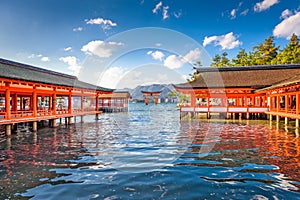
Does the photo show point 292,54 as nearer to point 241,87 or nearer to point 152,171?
point 241,87

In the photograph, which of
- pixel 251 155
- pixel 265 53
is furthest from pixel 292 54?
pixel 251 155

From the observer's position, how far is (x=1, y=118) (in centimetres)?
1656

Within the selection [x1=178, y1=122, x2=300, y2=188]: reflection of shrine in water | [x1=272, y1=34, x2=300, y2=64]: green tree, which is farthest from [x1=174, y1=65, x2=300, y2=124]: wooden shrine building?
[x1=272, y1=34, x2=300, y2=64]: green tree

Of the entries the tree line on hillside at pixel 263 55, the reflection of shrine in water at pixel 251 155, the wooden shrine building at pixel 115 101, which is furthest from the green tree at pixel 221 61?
the reflection of shrine in water at pixel 251 155

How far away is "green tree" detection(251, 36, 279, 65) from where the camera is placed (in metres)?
62.4

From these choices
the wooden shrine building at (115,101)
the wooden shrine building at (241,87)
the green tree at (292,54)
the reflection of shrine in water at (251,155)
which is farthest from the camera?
the wooden shrine building at (115,101)

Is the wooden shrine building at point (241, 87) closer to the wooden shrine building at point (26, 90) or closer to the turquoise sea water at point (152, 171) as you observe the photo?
the wooden shrine building at point (26, 90)

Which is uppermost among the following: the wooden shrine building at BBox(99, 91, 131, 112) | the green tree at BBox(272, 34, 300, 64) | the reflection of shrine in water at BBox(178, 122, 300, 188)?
the green tree at BBox(272, 34, 300, 64)

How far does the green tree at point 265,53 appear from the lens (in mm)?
62375

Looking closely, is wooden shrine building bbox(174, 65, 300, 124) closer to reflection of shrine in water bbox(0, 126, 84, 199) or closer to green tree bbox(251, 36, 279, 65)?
reflection of shrine in water bbox(0, 126, 84, 199)

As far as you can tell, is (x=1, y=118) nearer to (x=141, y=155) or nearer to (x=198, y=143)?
(x=141, y=155)

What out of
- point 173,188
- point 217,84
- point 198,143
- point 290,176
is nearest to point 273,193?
point 290,176

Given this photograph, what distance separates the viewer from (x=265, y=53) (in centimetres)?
6391

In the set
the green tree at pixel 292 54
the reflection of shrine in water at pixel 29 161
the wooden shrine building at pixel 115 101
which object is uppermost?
the green tree at pixel 292 54
